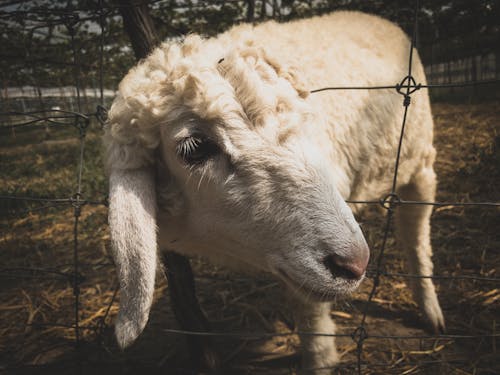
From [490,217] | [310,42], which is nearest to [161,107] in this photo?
[310,42]

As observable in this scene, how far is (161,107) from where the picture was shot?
4.14 feet

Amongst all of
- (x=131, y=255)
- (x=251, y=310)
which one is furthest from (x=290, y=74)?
(x=251, y=310)

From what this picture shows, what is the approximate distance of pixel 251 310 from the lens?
2627 mm

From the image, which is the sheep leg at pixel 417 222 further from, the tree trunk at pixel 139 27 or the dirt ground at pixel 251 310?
the tree trunk at pixel 139 27

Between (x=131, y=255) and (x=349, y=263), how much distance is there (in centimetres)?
74

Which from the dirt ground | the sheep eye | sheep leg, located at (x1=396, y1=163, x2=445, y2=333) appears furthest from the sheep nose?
sheep leg, located at (x1=396, y1=163, x2=445, y2=333)

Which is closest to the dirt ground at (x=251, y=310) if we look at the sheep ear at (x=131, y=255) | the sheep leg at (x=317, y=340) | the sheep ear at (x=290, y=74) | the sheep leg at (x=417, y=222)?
the sheep leg at (x=317, y=340)

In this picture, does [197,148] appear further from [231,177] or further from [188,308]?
[188,308]

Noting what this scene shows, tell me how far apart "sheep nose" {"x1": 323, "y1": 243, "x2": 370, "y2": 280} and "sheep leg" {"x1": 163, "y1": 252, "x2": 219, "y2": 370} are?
3.70 feet

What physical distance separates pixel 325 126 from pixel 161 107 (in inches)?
37.0

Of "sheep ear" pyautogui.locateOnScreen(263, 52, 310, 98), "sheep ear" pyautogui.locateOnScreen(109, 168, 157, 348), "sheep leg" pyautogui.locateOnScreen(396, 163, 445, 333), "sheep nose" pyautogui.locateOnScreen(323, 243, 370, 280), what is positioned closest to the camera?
"sheep nose" pyautogui.locateOnScreen(323, 243, 370, 280)

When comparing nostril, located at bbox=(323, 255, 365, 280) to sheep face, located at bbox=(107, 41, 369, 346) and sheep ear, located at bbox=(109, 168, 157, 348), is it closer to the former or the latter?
sheep face, located at bbox=(107, 41, 369, 346)

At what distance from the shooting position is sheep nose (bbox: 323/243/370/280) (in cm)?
104

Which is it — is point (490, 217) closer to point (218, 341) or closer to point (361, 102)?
point (361, 102)
